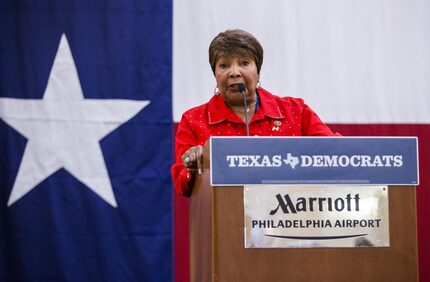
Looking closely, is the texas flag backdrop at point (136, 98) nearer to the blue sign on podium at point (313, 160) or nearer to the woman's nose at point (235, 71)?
the woman's nose at point (235, 71)

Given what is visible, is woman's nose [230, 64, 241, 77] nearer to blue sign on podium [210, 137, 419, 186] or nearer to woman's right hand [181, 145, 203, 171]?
woman's right hand [181, 145, 203, 171]

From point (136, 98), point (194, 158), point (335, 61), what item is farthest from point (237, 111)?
point (335, 61)

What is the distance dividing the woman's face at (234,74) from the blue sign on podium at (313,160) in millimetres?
770

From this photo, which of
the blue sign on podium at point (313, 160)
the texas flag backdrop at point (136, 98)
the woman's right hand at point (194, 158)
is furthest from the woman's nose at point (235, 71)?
the texas flag backdrop at point (136, 98)

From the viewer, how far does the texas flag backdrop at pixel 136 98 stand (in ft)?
12.5

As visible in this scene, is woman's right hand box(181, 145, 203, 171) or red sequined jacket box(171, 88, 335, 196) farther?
red sequined jacket box(171, 88, 335, 196)

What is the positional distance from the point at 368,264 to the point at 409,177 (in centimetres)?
26

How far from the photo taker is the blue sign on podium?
6.32 ft

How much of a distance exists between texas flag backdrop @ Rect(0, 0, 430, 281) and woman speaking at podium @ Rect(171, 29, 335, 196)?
1141mm

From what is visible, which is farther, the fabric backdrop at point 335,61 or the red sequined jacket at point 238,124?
the fabric backdrop at point 335,61

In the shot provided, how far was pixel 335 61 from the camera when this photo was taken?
4016 mm

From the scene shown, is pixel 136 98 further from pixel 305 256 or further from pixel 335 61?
pixel 305 256

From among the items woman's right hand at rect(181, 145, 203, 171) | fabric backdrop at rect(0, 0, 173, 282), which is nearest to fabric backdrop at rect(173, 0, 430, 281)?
fabric backdrop at rect(0, 0, 173, 282)

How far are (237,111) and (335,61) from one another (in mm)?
1405
